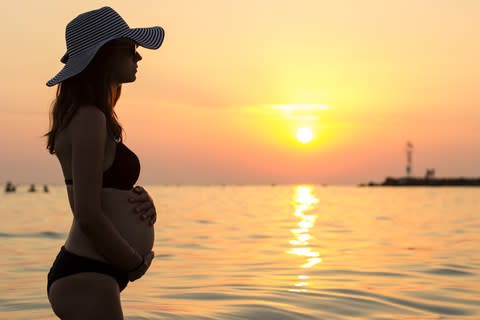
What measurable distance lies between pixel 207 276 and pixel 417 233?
559 inches

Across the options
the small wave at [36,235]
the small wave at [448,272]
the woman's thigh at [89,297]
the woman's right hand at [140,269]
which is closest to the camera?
the woman's thigh at [89,297]

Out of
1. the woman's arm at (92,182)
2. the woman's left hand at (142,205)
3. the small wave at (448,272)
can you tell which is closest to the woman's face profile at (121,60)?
the woman's arm at (92,182)

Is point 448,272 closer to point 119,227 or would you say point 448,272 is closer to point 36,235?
point 119,227

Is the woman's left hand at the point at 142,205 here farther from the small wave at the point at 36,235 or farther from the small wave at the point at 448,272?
the small wave at the point at 36,235

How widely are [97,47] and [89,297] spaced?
125cm

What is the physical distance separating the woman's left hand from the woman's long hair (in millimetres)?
322

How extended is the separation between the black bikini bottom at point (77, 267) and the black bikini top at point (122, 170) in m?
0.38

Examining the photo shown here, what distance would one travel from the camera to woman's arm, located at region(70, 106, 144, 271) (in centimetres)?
328

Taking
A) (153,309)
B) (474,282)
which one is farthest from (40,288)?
(474,282)

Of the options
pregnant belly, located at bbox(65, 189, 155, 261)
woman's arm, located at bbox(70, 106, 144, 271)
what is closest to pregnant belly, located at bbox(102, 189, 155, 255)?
pregnant belly, located at bbox(65, 189, 155, 261)

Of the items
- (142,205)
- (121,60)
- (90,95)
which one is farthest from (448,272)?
(90,95)

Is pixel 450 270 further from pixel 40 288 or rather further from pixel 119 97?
pixel 119 97

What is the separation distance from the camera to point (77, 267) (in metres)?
3.46

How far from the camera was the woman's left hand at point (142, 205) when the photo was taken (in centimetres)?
358
